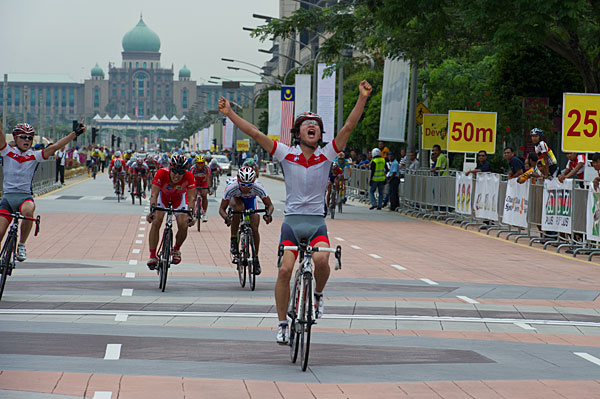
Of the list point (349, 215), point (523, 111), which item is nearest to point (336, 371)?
point (349, 215)

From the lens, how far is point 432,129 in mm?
33062

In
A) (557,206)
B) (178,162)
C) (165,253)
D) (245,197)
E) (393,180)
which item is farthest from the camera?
(393,180)

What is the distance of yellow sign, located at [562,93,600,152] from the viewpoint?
19969 millimetres

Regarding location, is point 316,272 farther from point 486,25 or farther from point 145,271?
point 486,25

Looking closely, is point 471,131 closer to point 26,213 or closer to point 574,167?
point 574,167

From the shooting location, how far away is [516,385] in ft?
24.7

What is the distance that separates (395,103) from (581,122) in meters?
14.5

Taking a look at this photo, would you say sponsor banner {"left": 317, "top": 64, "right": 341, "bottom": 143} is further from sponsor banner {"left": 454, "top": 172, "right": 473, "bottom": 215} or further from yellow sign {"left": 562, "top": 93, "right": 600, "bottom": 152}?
yellow sign {"left": 562, "top": 93, "right": 600, "bottom": 152}

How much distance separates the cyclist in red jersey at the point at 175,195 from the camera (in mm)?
13773

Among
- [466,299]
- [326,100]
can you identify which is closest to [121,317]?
[466,299]

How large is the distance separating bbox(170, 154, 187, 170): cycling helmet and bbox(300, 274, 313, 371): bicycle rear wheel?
5.81 metres

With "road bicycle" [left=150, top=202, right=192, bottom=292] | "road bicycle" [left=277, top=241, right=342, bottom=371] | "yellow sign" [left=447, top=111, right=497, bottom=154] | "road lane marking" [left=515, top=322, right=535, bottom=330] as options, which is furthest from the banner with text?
"road bicycle" [left=277, top=241, right=342, bottom=371]

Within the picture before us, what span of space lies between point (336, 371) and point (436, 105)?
120ft

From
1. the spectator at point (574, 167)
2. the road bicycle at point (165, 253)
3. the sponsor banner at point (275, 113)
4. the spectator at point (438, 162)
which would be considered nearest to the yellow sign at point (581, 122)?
the spectator at point (574, 167)
